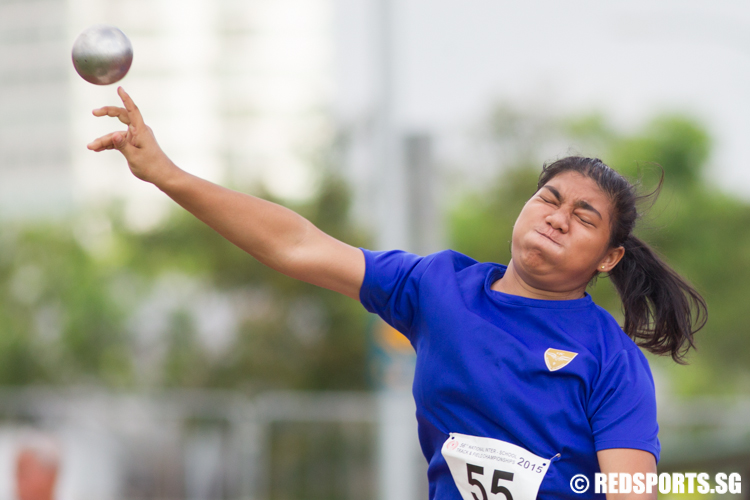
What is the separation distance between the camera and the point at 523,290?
89.0 inches

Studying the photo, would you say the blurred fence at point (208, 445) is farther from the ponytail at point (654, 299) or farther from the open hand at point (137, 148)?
the open hand at point (137, 148)

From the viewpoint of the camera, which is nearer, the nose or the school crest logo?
the school crest logo

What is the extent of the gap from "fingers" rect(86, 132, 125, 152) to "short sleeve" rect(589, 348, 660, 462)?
1355 millimetres

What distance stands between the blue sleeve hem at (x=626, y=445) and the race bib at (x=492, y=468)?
0.14m

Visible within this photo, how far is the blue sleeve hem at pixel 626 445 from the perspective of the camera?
78.2 inches

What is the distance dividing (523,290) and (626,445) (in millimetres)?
488

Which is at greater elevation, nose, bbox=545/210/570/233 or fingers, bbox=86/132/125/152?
fingers, bbox=86/132/125/152

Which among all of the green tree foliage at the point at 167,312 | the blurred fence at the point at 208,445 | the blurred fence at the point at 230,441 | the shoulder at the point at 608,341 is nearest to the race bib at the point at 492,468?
the shoulder at the point at 608,341

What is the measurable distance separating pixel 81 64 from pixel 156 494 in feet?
33.6

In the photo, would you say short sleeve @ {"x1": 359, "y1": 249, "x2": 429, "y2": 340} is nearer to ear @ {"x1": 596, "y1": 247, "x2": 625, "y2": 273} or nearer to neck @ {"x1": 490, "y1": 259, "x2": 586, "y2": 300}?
neck @ {"x1": 490, "y1": 259, "x2": 586, "y2": 300}

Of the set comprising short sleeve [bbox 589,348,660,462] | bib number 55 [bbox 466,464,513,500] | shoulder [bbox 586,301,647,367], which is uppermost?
shoulder [bbox 586,301,647,367]

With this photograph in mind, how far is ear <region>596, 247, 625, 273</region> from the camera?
7.54ft

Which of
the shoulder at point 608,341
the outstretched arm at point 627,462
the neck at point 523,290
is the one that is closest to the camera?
the outstretched arm at point 627,462

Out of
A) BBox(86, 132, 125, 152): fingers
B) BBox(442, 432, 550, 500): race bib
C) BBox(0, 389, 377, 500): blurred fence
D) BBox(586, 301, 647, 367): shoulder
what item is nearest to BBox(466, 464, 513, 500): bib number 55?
BBox(442, 432, 550, 500): race bib
